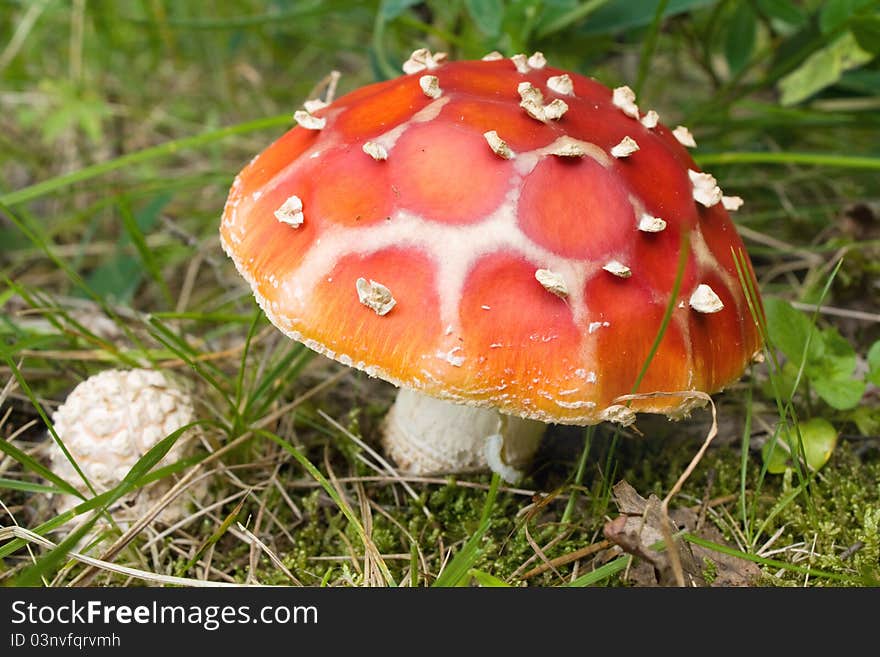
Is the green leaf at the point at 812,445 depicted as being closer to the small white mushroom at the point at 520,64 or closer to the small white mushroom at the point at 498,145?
the small white mushroom at the point at 498,145

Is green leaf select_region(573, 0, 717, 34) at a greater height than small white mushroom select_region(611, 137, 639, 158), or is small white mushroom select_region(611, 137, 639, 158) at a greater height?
small white mushroom select_region(611, 137, 639, 158)

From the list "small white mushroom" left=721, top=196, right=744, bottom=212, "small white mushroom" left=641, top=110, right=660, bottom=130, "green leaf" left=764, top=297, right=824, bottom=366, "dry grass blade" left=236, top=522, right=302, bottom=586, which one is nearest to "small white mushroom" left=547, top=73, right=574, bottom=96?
"small white mushroom" left=641, top=110, right=660, bottom=130

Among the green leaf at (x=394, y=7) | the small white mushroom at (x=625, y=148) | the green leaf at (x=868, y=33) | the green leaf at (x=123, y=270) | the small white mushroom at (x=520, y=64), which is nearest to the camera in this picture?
the small white mushroom at (x=625, y=148)

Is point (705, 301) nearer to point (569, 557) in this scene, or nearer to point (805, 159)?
point (569, 557)

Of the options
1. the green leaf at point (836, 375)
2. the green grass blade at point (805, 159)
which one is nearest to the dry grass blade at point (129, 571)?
the green leaf at point (836, 375)

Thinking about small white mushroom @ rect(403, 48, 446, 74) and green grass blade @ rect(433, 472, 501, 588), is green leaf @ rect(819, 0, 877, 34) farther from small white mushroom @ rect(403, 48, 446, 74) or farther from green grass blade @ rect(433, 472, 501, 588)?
green grass blade @ rect(433, 472, 501, 588)

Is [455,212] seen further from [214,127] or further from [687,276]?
[214,127]

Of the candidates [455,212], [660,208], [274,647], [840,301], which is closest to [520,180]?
[455,212]

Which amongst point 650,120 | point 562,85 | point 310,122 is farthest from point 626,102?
point 310,122
